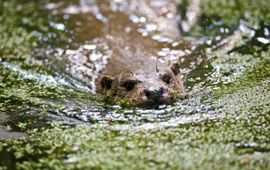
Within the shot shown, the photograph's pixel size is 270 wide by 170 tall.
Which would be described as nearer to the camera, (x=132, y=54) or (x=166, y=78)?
(x=166, y=78)

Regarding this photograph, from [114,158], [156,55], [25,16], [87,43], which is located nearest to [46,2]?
[25,16]

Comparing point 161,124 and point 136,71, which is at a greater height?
point 136,71

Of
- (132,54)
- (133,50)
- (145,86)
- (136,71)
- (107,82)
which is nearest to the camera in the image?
(145,86)

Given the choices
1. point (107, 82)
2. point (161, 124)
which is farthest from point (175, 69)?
point (161, 124)

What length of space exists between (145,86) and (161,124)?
69 centimetres

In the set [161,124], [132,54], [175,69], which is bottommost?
[161,124]

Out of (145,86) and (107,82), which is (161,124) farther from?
(107,82)

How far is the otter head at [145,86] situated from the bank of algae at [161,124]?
0.48 feet

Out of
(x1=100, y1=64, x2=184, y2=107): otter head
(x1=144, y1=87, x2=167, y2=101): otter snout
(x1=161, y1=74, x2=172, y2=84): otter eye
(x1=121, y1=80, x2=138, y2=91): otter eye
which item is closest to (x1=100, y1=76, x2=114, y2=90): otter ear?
(x1=100, y1=64, x2=184, y2=107): otter head

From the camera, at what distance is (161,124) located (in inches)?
167

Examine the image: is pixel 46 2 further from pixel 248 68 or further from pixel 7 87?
pixel 248 68

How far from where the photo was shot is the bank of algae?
3594 mm

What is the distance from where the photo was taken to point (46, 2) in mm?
7910

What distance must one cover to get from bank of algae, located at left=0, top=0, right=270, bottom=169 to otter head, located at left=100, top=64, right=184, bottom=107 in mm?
147
